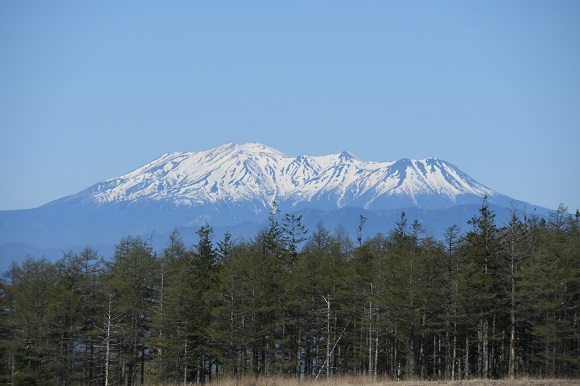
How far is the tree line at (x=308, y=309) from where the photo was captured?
56531 millimetres

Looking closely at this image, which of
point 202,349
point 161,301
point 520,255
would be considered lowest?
point 202,349

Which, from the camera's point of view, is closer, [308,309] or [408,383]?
[408,383]

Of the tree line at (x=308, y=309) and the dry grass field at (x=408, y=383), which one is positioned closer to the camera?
the dry grass field at (x=408, y=383)

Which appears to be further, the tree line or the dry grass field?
the tree line

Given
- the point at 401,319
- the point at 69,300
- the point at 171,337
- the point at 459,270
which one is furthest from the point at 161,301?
the point at 459,270

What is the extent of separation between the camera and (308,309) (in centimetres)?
6322

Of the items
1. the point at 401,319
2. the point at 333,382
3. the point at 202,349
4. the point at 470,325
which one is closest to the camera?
the point at 333,382

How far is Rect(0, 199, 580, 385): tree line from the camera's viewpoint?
56.5 metres

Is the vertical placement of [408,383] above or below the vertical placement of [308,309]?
below

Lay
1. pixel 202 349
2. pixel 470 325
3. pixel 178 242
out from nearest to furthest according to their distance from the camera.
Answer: pixel 470 325 < pixel 202 349 < pixel 178 242

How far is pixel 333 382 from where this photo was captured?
35719 mm

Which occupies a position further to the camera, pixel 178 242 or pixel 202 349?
pixel 178 242

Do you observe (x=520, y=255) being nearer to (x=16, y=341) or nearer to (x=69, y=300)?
(x=69, y=300)

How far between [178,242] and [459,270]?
1202 inches
